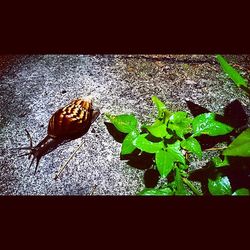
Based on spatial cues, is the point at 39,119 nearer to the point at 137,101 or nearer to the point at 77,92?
the point at 77,92

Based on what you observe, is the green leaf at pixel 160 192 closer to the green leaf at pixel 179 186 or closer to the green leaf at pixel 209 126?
the green leaf at pixel 179 186

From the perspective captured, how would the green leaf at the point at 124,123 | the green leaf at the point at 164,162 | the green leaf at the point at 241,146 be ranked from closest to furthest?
the green leaf at the point at 241,146 < the green leaf at the point at 164,162 < the green leaf at the point at 124,123

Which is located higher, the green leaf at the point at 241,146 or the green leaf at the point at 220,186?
the green leaf at the point at 241,146

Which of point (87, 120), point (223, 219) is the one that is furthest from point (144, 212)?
point (87, 120)

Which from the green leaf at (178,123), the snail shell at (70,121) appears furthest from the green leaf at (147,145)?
the snail shell at (70,121)

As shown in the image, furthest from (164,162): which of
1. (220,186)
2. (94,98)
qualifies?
(94,98)

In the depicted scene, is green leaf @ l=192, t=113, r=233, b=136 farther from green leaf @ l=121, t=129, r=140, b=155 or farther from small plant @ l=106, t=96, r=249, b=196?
green leaf @ l=121, t=129, r=140, b=155
